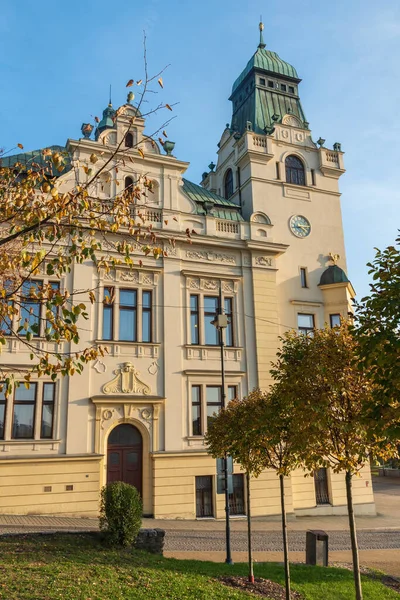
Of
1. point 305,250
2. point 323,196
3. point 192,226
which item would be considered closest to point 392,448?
point 192,226

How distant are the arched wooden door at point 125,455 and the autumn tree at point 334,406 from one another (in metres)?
12.6

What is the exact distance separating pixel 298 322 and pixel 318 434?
17152mm

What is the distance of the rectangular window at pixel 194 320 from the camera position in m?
22.3

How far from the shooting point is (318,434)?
27.4 ft

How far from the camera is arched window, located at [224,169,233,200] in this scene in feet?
93.6

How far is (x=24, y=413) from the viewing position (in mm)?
18859

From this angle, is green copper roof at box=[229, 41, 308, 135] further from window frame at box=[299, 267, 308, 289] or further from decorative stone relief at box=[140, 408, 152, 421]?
decorative stone relief at box=[140, 408, 152, 421]

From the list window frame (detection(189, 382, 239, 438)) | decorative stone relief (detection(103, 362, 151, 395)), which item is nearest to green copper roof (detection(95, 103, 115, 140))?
decorative stone relief (detection(103, 362, 151, 395))

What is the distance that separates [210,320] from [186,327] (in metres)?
1.29

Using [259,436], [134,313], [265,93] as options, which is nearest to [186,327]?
[134,313]

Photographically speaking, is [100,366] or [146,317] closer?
[100,366]

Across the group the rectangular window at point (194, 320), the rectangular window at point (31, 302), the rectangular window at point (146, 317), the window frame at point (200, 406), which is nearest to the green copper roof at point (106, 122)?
the rectangular window at point (146, 317)

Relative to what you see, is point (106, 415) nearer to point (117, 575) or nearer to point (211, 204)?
point (117, 575)

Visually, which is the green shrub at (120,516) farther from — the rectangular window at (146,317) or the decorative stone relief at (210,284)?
the decorative stone relief at (210,284)
